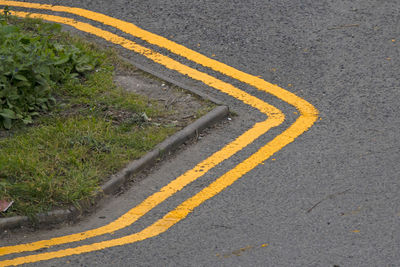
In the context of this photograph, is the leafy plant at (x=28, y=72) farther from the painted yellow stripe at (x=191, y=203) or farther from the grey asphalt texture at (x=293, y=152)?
the painted yellow stripe at (x=191, y=203)

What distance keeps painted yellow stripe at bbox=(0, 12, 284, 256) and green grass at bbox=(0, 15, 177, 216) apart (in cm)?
27

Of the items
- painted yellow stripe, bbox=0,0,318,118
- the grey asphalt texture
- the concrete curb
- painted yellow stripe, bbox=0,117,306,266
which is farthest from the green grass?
painted yellow stripe, bbox=0,0,318,118

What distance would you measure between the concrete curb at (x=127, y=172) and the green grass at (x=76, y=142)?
48 millimetres

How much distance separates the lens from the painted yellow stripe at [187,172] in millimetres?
4270

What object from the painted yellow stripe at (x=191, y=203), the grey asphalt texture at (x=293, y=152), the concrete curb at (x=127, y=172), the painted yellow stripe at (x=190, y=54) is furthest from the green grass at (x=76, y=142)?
the painted yellow stripe at (x=190, y=54)

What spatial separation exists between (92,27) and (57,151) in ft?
7.17

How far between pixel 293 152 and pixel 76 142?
1528 mm

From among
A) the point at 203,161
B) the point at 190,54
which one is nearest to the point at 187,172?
the point at 203,161

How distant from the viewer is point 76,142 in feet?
16.3

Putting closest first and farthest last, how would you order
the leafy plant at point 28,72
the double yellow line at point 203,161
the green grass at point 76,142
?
the double yellow line at point 203,161
the green grass at point 76,142
the leafy plant at point 28,72

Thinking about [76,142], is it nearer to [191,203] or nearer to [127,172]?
[127,172]

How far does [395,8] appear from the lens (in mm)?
6844

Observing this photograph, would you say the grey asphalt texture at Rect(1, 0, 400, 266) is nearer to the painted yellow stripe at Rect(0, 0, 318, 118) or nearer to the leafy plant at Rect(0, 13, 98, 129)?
the painted yellow stripe at Rect(0, 0, 318, 118)

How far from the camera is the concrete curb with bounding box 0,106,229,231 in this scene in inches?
171
